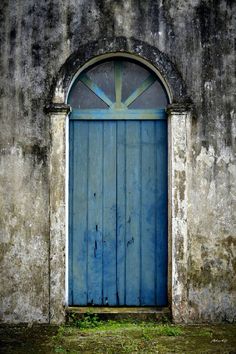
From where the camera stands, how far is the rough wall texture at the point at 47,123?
601 cm

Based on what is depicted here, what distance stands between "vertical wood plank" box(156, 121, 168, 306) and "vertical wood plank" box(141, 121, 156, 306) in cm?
5

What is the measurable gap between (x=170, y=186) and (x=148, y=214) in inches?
17.8

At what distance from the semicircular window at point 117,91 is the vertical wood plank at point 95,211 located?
9.7 inches

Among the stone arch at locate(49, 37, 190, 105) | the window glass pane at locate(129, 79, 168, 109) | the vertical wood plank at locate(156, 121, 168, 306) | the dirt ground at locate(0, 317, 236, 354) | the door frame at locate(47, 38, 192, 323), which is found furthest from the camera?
the window glass pane at locate(129, 79, 168, 109)

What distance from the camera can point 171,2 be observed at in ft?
20.3

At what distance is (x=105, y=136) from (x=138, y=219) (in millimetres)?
1109

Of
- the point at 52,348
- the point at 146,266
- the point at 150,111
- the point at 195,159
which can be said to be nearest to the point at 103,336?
the point at 52,348

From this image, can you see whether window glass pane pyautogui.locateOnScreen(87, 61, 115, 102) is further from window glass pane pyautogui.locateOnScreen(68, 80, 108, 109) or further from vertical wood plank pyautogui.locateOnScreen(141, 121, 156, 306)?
vertical wood plank pyautogui.locateOnScreen(141, 121, 156, 306)

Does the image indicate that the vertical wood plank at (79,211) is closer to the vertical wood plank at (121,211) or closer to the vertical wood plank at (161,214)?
the vertical wood plank at (121,211)

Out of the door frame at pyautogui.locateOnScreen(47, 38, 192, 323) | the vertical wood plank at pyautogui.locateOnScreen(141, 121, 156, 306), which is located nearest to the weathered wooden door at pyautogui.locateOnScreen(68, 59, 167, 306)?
the vertical wood plank at pyautogui.locateOnScreen(141, 121, 156, 306)

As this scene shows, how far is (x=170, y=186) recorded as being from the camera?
614 cm

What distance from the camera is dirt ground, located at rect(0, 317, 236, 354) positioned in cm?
497

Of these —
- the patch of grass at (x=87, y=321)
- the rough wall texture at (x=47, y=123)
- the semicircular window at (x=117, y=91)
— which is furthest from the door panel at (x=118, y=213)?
the rough wall texture at (x=47, y=123)

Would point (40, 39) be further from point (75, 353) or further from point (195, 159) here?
point (75, 353)
